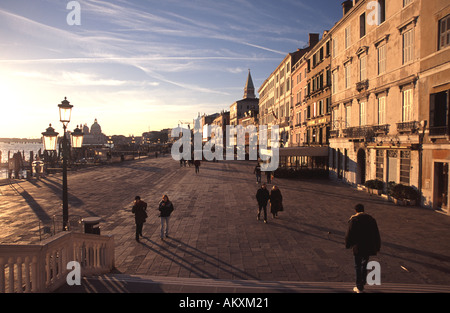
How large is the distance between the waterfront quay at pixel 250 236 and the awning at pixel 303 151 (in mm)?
10091

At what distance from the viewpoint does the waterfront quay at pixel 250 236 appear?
7.70 meters

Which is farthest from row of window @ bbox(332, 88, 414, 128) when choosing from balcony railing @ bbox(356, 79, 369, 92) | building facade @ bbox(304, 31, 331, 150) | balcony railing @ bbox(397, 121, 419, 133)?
building facade @ bbox(304, 31, 331, 150)

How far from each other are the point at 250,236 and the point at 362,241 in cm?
517

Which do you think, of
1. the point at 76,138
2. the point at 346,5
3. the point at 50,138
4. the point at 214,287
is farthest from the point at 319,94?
the point at 214,287

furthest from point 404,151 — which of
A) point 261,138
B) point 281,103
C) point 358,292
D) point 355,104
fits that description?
point 261,138

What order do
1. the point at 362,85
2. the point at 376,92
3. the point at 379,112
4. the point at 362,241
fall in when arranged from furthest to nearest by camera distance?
1. the point at 362,85
2. the point at 376,92
3. the point at 379,112
4. the point at 362,241

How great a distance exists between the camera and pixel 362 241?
6172mm

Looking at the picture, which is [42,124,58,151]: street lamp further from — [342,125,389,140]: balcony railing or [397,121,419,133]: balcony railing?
[342,125,389,140]: balcony railing

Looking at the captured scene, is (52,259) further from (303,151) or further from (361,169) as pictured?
(303,151)

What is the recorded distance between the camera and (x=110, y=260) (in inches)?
313

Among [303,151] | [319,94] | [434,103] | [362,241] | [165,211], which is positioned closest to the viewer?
[362,241]

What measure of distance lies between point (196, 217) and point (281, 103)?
41906mm

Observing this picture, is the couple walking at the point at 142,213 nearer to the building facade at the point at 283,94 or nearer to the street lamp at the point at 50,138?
the street lamp at the point at 50,138
